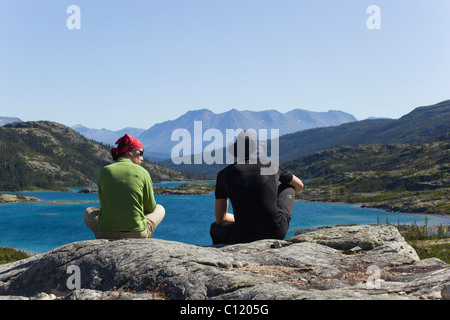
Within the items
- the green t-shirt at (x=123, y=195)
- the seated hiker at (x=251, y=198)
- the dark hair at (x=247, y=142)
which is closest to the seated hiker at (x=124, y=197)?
the green t-shirt at (x=123, y=195)

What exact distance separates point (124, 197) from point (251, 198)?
4170 millimetres

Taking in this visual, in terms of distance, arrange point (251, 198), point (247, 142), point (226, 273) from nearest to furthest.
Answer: point (226, 273) → point (251, 198) → point (247, 142)

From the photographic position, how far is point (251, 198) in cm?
1313

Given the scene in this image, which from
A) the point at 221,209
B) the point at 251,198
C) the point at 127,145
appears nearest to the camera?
the point at 251,198

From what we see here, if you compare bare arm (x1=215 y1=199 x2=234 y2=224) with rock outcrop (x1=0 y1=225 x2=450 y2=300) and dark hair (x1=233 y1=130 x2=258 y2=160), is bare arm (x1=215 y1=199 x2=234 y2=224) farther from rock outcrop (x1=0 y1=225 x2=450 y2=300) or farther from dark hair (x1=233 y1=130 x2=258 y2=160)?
dark hair (x1=233 y1=130 x2=258 y2=160)

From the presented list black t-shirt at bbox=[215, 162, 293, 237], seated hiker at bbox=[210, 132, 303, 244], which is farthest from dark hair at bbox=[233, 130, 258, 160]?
black t-shirt at bbox=[215, 162, 293, 237]

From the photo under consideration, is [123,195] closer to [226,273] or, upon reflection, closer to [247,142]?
[226,273]

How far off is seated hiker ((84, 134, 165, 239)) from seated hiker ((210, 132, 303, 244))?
100 inches

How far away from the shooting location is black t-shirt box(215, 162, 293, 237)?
13156mm

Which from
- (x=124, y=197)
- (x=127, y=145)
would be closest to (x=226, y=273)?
(x=124, y=197)

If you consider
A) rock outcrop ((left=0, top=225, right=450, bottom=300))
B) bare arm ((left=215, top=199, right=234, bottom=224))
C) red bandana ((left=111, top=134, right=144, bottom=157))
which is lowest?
rock outcrop ((left=0, top=225, right=450, bottom=300))

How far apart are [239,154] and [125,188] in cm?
409

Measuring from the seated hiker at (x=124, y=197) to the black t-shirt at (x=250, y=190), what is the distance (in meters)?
2.62

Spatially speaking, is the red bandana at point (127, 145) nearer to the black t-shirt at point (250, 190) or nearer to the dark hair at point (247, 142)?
the black t-shirt at point (250, 190)
